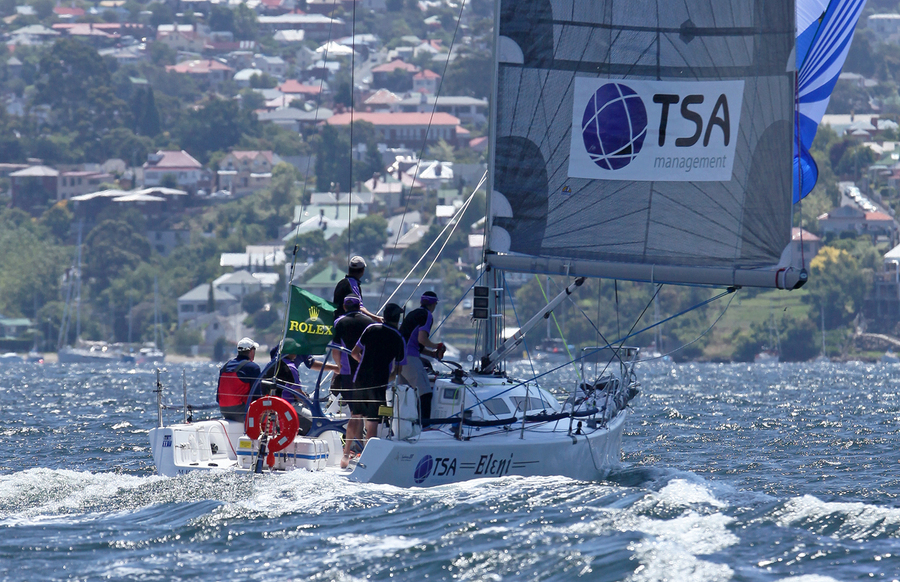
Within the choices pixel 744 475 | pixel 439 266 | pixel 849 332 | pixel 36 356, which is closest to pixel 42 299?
pixel 36 356

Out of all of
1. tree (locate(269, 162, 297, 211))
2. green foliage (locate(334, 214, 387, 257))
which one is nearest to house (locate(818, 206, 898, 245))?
green foliage (locate(334, 214, 387, 257))

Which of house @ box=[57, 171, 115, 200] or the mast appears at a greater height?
the mast

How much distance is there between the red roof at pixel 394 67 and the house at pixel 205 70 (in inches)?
750

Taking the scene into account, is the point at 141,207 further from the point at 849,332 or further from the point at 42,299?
the point at 849,332

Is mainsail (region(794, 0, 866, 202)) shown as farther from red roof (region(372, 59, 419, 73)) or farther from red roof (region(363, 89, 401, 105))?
red roof (region(372, 59, 419, 73))

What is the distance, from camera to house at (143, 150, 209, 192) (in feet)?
416

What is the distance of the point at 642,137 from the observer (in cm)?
1161

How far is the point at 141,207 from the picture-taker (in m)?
115

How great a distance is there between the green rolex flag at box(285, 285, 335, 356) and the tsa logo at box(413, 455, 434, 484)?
4.89 ft

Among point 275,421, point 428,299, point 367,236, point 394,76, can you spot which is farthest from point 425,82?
point 275,421

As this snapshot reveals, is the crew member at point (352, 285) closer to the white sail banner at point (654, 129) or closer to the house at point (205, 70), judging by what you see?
the white sail banner at point (654, 129)

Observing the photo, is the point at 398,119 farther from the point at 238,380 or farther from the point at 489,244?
the point at 238,380

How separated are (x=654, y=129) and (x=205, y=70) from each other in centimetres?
16584

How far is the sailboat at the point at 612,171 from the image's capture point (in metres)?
11.3
